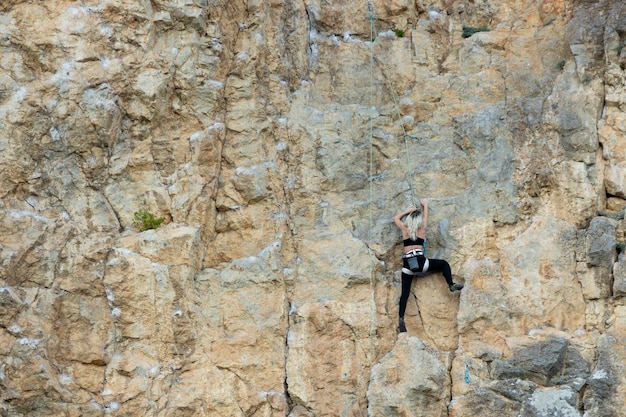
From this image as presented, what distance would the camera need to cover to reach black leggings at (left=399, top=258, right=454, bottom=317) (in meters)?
13.0

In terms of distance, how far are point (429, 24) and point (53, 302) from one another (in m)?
7.55

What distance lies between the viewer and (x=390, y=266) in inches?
535

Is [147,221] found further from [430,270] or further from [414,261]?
[430,270]

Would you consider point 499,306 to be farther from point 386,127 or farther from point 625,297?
point 386,127

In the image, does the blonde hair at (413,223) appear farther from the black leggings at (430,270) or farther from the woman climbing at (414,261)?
the black leggings at (430,270)

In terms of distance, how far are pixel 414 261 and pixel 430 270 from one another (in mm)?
310

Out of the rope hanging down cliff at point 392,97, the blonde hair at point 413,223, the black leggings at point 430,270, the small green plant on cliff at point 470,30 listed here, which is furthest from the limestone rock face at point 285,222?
the small green plant on cliff at point 470,30

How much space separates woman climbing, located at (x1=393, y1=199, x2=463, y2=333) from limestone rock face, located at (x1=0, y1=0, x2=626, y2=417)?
0.28m

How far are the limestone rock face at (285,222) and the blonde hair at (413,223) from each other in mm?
406

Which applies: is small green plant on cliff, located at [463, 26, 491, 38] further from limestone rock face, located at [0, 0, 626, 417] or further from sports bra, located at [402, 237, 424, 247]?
sports bra, located at [402, 237, 424, 247]

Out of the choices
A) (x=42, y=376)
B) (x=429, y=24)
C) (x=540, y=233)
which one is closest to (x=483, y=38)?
(x=429, y=24)

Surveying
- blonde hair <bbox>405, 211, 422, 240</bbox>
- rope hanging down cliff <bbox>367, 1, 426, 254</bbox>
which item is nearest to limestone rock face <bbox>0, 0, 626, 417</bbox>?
rope hanging down cliff <bbox>367, 1, 426, 254</bbox>

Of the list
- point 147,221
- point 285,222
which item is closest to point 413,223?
point 285,222

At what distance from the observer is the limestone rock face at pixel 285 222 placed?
1244 centimetres
